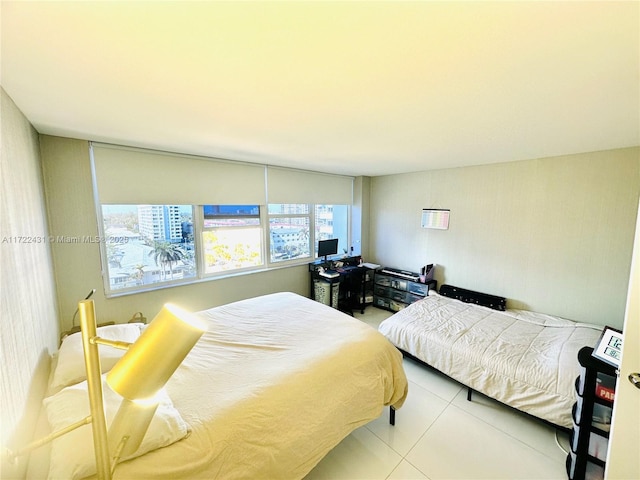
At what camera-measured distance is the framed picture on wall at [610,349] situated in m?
1.47

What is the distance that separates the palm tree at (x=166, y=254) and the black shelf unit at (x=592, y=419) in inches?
145

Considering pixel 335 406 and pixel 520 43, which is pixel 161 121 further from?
pixel 335 406

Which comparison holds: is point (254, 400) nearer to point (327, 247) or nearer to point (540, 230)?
point (327, 247)

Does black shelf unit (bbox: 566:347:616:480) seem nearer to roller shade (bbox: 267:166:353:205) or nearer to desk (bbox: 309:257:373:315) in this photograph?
desk (bbox: 309:257:373:315)

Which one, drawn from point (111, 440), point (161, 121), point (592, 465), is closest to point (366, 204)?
point (161, 121)

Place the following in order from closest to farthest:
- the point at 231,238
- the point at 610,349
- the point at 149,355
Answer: the point at 149,355, the point at 610,349, the point at 231,238

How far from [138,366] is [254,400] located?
1.12 m

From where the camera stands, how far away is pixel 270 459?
4.30ft

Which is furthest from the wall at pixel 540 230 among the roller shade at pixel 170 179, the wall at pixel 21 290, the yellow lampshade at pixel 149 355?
the wall at pixel 21 290

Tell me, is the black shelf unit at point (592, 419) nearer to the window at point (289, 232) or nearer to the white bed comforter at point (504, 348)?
the white bed comforter at point (504, 348)

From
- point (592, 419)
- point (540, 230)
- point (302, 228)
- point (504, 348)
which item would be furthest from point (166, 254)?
point (540, 230)

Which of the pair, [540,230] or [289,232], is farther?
[289,232]

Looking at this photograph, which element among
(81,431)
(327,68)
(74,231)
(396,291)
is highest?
(327,68)

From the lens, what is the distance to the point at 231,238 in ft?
11.7
